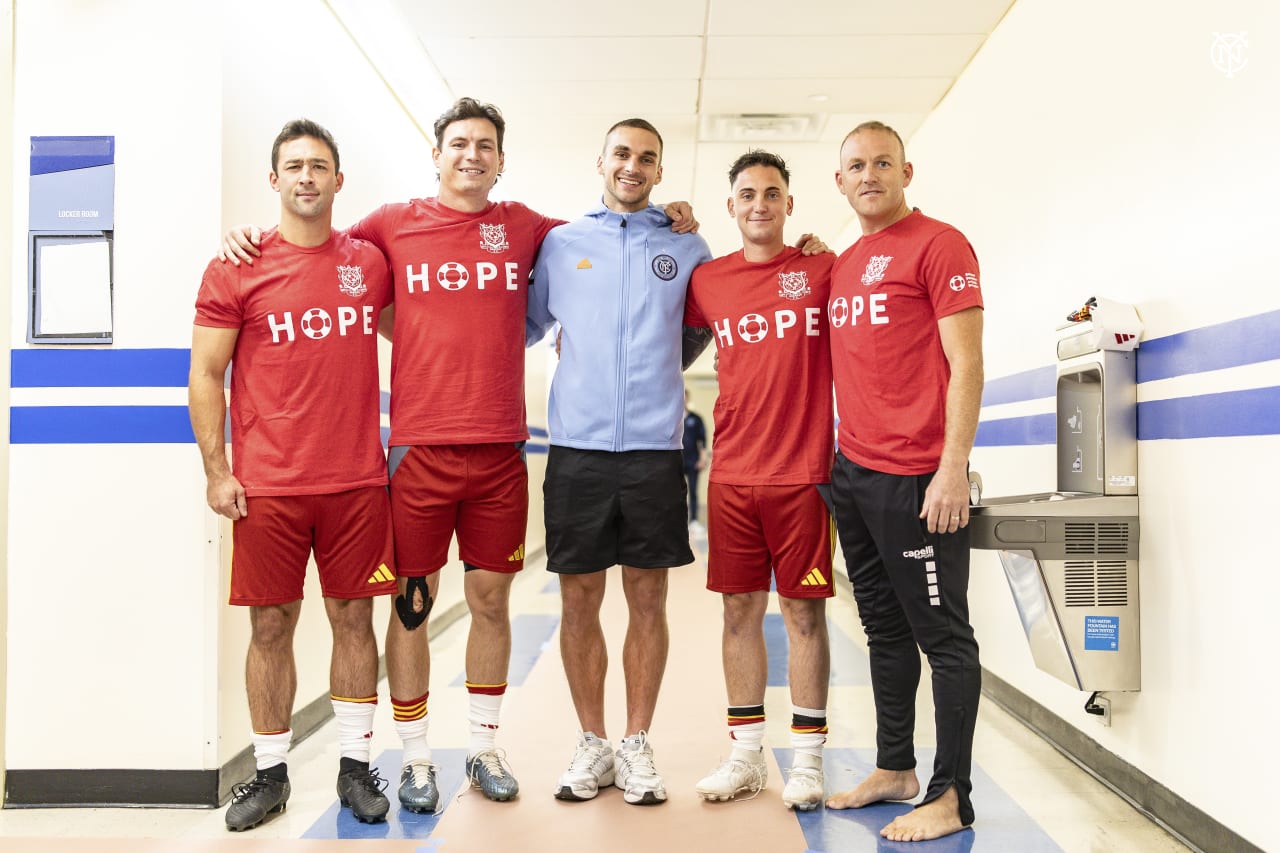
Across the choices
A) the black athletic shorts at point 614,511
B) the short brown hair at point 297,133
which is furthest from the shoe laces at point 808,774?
the short brown hair at point 297,133

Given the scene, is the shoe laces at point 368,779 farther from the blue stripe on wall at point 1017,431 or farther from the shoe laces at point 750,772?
the blue stripe on wall at point 1017,431

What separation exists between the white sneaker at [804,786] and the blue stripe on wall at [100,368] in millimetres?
2041

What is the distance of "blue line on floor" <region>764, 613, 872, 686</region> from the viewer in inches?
173

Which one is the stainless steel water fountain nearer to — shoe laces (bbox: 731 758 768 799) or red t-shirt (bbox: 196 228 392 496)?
shoe laces (bbox: 731 758 768 799)

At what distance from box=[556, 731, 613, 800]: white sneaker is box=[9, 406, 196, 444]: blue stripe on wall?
1440 mm

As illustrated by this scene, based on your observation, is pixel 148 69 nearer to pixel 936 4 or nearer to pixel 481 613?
pixel 481 613

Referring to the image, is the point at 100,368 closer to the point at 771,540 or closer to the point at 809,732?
the point at 771,540

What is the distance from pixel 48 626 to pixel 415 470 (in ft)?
3.89

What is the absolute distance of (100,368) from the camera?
2.86 m

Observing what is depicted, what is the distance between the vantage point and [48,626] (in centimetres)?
286

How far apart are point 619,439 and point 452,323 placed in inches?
22.1

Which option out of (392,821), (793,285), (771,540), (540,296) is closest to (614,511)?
(771,540)

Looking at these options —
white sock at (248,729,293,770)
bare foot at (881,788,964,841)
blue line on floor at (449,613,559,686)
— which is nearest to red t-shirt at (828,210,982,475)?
bare foot at (881,788,964,841)

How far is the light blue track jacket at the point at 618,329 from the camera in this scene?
278 cm
